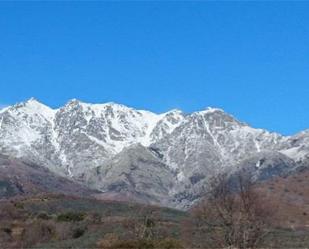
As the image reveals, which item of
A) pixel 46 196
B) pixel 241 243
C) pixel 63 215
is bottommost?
pixel 241 243

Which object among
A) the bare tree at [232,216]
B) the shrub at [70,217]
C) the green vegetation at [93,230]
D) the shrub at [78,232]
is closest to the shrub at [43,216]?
the green vegetation at [93,230]

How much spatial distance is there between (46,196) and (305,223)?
179 feet

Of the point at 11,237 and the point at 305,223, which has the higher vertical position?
Answer: the point at 305,223

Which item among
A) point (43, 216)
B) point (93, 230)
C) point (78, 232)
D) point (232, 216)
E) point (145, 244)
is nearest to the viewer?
point (232, 216)

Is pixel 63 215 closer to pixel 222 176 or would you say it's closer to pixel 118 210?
pixel 118 210

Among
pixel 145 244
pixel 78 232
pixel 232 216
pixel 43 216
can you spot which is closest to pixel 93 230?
pixel 78 232

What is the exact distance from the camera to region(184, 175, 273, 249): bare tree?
52188 mm

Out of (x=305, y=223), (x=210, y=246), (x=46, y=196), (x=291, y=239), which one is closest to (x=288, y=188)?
(x=305, y=223)

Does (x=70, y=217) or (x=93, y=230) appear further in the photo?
(x=70, y=217)

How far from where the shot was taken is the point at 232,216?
53500 millimetres

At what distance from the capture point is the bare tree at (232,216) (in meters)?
52.2

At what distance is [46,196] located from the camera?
5600 inches

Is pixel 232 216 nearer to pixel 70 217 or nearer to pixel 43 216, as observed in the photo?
pixel 70 217

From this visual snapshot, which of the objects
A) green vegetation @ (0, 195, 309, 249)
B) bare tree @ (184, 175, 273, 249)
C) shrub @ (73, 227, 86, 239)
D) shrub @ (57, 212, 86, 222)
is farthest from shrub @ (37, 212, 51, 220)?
bare tree @ (184, 175, 273, 249)
